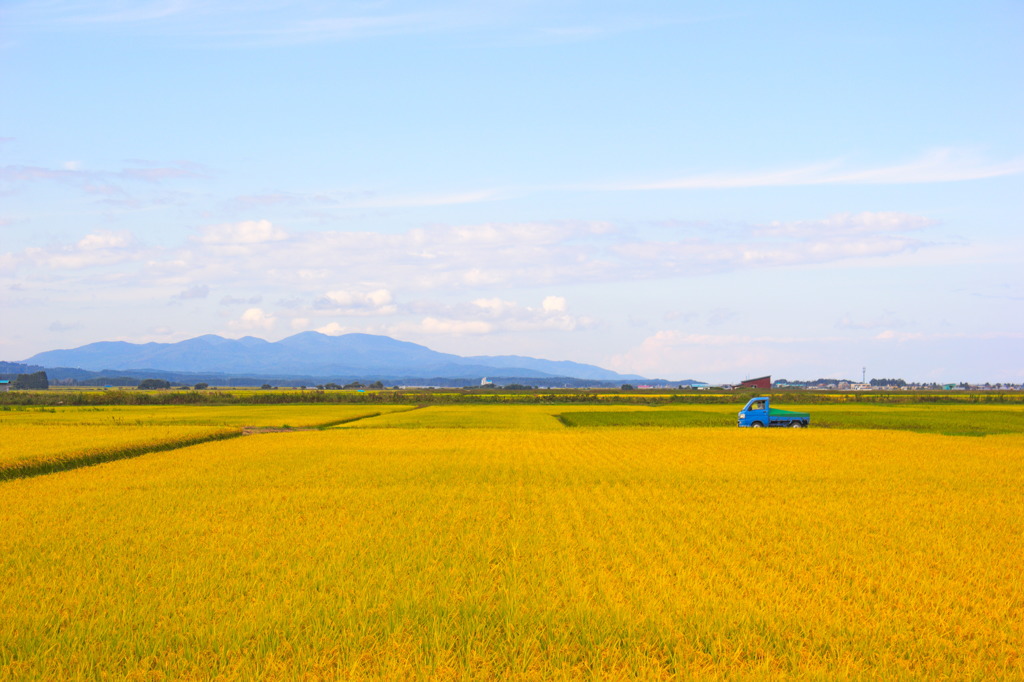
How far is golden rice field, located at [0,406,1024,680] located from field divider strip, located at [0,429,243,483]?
3.93 metres

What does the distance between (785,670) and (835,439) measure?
27.9 m

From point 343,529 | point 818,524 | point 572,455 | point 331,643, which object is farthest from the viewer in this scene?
point 572,455

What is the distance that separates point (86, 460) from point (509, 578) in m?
20.0

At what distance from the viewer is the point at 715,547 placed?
388 inches

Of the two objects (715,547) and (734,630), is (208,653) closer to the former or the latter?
(734,630)

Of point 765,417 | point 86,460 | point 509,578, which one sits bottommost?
point 86,460

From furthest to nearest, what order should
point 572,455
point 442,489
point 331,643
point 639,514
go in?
point 572,455 → point 442,489 → point 639,514 → point 331,643

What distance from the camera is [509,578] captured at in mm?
8234

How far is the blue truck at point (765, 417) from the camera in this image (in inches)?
1591

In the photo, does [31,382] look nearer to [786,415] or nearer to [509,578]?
[786,415]

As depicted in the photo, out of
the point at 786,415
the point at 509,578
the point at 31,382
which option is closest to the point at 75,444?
the point at 509,578

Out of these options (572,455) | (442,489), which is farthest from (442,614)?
(572,455)

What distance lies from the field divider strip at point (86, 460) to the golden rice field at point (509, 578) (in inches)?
155

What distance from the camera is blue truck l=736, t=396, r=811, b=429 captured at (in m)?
40.4
